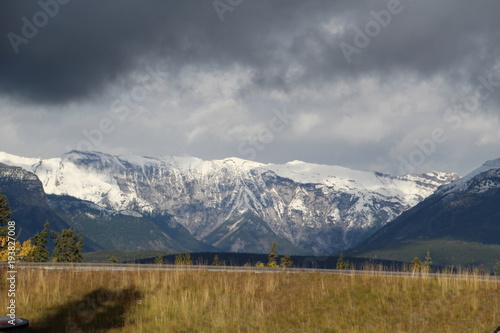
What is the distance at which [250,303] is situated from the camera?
21016mm

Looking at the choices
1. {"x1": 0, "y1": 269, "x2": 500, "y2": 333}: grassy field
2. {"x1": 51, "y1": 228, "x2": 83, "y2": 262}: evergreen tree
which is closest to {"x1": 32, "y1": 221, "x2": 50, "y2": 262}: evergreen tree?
{"x1": 51, "y1": 228, "x2": 83, "y2": 262}: evergreen tree

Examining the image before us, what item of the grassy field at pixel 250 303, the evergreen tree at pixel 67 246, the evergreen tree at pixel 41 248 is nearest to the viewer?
the grassy field at pixel 250 303

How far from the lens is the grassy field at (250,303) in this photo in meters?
18.2

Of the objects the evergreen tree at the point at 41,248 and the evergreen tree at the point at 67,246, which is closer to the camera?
the evergreen tree at the point at 41,248

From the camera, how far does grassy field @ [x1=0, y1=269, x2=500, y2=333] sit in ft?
59.8

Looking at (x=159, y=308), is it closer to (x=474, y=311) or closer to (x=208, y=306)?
(x=208, y=306)

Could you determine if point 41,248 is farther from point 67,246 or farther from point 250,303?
point 250,303

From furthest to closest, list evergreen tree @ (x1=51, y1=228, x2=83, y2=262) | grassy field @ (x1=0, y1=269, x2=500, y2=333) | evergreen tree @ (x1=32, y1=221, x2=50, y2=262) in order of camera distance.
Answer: evergreen tree @ (x1=51, y1=228, x2=83, y2=262)
evergreen tree @ (x1=32, y1=221, x2=50, y2=262)
grassy field @ (x1=0, y1=269, x2=500, y2=333)

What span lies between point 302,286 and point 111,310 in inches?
339

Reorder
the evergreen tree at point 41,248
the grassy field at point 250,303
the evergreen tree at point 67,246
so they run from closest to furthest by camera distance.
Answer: the grassy field at point 250,303 → the evergreen tree at point 41,248 → the evergreen tree at point 67,246

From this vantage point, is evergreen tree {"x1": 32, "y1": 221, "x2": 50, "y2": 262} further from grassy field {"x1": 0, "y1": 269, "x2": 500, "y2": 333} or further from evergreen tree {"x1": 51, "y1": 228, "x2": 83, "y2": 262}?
grassy field {"x1": 0, "y1": 269, "x2": 500, "y2": 333}

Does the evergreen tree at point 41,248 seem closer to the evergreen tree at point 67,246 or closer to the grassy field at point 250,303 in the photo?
the evergreen tree at point 67,246

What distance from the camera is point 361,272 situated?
96.2ft

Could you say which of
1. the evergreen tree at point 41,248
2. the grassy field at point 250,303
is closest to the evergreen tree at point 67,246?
the evergreen tree at point 41,248
